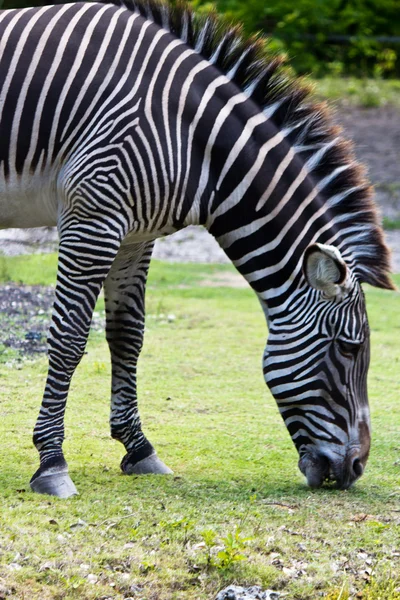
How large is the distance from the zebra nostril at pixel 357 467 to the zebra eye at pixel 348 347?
0.66 metres

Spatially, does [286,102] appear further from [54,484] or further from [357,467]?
[54,484]

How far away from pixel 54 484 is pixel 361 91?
2104 centimetres

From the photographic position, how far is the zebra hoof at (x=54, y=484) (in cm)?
536

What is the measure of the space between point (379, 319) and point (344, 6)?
19786mm

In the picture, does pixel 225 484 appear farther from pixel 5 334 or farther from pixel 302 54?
pixel 302 54

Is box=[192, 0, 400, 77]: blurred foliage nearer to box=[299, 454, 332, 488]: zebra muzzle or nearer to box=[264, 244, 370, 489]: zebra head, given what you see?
box=[264, 244, 370, 489]: zebra head

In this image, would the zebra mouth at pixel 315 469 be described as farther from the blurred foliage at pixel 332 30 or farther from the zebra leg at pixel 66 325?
the blurred foliage at pixel 332 30

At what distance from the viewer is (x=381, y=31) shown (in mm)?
28625

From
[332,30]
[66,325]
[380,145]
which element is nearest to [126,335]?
[66,325]

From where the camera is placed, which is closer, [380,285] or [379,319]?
[380,285]

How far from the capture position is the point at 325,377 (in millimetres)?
5574

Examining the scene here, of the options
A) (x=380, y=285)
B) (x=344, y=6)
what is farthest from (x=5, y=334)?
(x=344, y=6)

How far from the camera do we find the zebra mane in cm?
573

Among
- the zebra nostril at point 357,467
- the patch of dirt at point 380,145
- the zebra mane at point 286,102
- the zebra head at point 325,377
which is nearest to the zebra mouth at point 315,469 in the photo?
the zebra head at point 325,377
